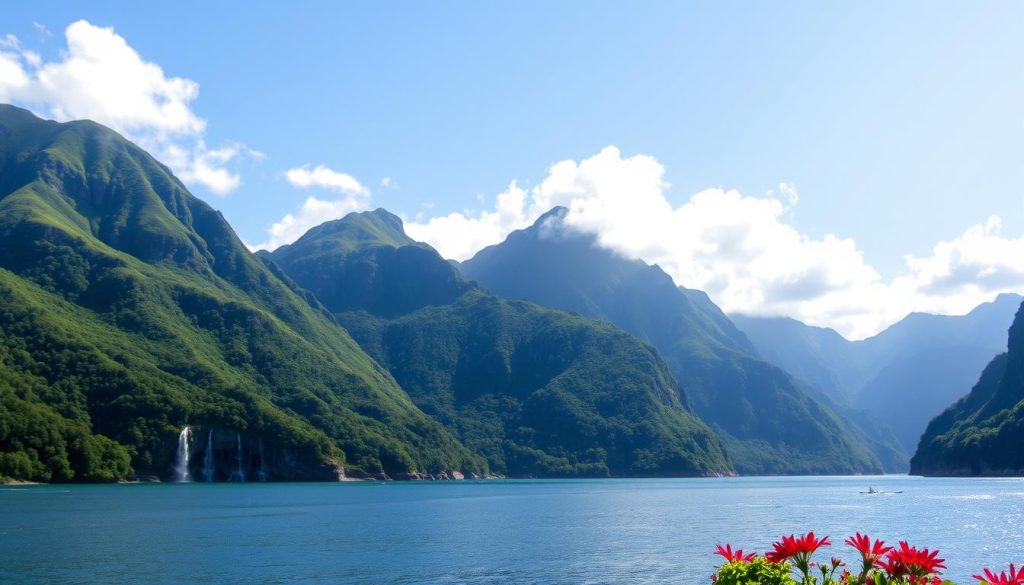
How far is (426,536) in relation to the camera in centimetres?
8412

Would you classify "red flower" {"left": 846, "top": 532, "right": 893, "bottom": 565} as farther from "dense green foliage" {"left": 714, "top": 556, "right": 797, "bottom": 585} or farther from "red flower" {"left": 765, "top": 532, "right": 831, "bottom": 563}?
"dense green foliage" {"left": 714, "top": 556, "right": 797, "bottom": 585}

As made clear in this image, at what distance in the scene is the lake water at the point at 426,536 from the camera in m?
57.6

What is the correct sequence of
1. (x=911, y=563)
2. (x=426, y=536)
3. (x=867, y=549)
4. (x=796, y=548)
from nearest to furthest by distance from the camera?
(x=911, y=563) < (x=867, y=549) < (x=796, y=548) < (x=426, y=536)

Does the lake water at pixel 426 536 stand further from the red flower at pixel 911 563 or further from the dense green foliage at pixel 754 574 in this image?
the red flower at pixel 911 563

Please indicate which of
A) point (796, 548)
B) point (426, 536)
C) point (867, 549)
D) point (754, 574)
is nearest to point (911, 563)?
point (867, 549)

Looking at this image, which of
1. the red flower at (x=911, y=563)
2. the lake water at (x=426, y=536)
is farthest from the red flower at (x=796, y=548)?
the lake water at (x=426, y=536)

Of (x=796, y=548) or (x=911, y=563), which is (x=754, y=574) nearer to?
(x=796, y=548)

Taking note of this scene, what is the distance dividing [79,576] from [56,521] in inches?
1591

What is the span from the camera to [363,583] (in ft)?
176

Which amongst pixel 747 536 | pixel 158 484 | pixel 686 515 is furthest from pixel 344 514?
pixel 158 484

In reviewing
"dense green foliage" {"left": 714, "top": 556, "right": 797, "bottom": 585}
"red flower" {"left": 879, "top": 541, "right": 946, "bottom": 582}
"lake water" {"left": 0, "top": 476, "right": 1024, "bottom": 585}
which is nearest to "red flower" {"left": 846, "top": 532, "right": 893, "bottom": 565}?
"red flower" {"left": 879, "top": 541, "right": 946, "bottom": 582}

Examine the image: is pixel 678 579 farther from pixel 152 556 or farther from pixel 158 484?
pixel 158 484

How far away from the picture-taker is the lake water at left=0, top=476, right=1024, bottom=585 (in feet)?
189

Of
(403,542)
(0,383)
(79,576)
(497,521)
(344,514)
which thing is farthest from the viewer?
(0,383)
